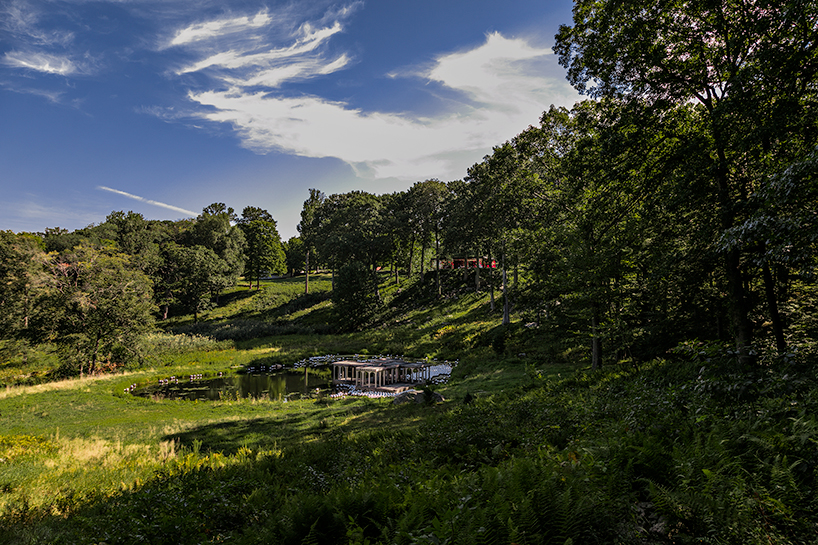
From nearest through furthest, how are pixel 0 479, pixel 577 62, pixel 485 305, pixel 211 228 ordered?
pixel 0 479
pixel 577 62
pixel 485 305
pixel 211 228

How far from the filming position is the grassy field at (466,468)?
11.2 feet

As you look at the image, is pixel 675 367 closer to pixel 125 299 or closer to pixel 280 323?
pixel 125 299

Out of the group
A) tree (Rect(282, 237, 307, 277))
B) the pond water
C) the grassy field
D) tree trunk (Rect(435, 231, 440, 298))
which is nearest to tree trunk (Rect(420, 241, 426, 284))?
tree trunk (Rect(435, 231, 440, 298))

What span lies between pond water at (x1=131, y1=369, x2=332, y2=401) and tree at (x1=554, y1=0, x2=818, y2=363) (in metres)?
22.7

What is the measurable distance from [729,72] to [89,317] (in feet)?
130

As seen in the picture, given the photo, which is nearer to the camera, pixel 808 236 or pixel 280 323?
pixel 808 236

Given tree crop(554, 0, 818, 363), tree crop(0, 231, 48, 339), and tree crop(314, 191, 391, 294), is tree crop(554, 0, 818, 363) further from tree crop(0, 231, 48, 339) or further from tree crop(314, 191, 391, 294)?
tree crop(0, 231, 48, 339)

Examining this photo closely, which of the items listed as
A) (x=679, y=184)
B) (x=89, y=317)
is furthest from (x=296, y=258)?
(x=679, y=184)

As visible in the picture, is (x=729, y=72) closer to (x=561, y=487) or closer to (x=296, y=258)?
(x=561, y=487)

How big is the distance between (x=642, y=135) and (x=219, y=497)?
13911 millimetres

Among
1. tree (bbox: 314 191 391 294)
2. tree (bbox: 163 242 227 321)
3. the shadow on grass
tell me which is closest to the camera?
the shadow on grass

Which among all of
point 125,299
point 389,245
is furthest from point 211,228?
point 125,299

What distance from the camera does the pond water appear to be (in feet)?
79.5

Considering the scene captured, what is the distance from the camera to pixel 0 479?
815 cm
